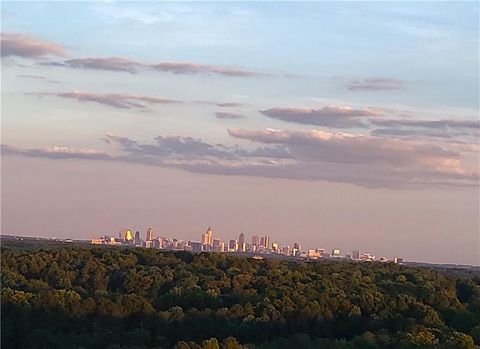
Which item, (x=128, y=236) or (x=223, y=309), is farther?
(x=128, y=236)

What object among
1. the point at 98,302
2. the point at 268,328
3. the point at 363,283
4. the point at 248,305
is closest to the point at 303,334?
the point at 268,328

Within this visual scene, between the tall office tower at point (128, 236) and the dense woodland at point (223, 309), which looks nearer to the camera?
the dense woodland at point (223, 309)

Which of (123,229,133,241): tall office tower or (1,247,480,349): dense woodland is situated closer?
(1,247,480,349): dense woodland

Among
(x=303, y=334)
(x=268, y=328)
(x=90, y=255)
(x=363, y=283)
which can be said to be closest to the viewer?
(x=303, y=334)

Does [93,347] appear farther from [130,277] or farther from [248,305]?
[130,277]

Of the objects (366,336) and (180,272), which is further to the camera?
(180,272)

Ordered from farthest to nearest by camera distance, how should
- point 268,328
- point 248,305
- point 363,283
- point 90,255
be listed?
point 90,255 < point 363,283 < point 248,305 < point 268,328

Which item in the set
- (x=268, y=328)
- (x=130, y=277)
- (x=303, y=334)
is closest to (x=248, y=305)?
(x=268, y=328)
